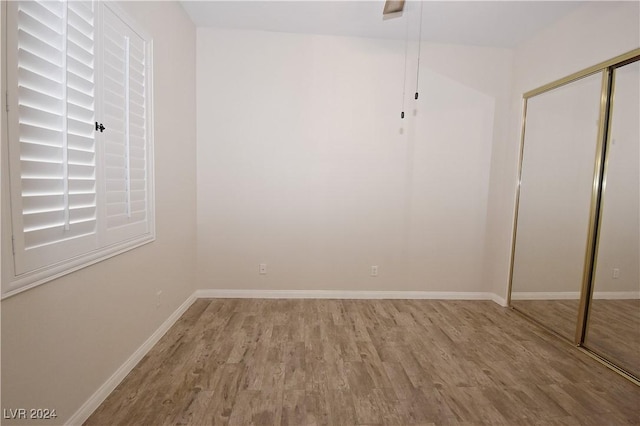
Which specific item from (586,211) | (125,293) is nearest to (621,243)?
(586,211)

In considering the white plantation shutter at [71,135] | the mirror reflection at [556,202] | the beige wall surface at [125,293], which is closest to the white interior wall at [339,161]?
the beige wall surface at [125,293]

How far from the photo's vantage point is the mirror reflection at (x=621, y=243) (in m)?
2.13

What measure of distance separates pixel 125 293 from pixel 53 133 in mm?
1102

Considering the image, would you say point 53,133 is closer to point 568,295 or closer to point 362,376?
point 362,376

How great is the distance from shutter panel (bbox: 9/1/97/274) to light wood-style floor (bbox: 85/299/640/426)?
3.49 feet

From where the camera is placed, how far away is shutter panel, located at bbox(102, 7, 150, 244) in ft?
5.89

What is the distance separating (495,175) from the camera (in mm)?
3492

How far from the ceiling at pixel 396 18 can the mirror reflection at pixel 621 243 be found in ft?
3.37

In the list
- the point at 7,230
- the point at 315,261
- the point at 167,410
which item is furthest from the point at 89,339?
the point at 315,261

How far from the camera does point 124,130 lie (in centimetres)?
196

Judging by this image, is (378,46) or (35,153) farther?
(378,46)

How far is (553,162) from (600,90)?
66cm

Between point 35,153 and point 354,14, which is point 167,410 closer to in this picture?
point 35,153

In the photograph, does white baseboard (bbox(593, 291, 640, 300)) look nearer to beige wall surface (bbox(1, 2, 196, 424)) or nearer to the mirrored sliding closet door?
the mirrored sliding closet door
